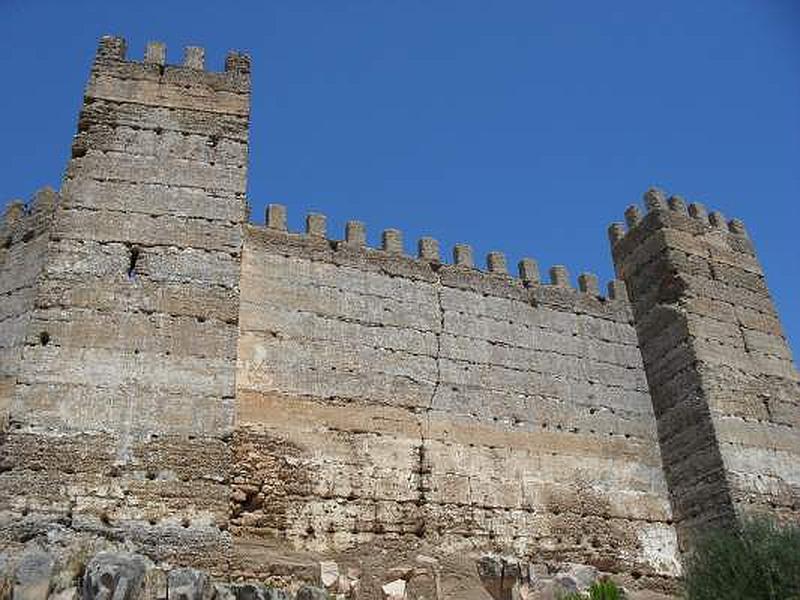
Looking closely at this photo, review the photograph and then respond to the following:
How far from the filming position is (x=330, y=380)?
39.0 ft

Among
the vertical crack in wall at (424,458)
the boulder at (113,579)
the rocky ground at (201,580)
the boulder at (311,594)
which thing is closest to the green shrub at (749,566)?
the rocky ground at (201,580)

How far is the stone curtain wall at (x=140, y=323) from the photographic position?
30.6 feet

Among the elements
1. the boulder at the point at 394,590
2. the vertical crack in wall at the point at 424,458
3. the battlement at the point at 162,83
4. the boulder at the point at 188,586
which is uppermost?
the battlement at the point at 162,83

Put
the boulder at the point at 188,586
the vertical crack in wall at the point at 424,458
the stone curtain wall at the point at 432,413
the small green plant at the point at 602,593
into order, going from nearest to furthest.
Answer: the boulder at the point at 188,586 < the small green plant at the point at 602,593 < the stone curtain wall at the point at 432,413 < the vertical crack in wall at the point at 424,458

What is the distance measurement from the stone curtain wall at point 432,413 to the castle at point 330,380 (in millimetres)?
30

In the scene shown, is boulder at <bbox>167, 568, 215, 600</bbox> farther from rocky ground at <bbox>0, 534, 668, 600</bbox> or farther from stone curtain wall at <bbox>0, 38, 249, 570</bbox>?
stone curtain wall at <bbox>0, 38, 249, 570</bbox>

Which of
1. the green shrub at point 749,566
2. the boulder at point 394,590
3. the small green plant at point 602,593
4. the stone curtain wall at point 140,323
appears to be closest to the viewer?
the stone curtain wall at point 140,323

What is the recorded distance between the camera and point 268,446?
36.3 ft

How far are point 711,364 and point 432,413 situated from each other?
4.33 m

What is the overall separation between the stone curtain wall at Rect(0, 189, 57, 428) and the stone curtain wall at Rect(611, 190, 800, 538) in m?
8.80

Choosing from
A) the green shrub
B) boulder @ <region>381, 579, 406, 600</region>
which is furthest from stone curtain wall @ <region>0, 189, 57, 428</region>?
the green shrub

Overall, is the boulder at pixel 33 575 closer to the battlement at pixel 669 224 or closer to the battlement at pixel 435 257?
the battlement at pixel 435 257

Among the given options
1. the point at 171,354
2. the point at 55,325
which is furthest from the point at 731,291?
the point at 55,325

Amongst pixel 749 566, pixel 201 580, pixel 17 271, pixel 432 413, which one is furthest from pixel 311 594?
pixel 17 271
